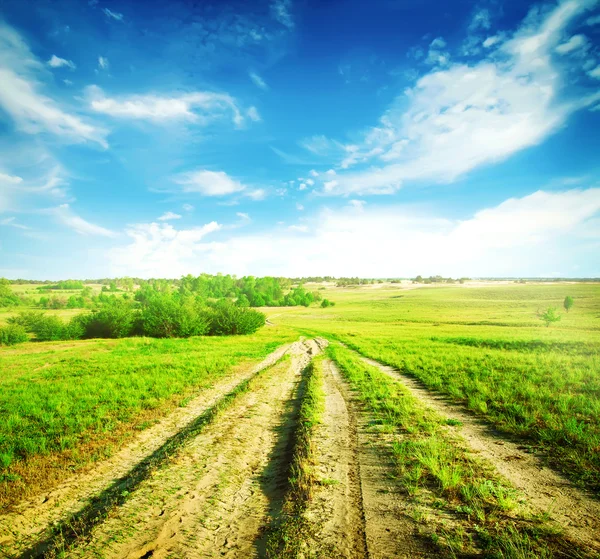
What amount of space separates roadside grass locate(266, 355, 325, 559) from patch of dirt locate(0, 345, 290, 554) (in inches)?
175

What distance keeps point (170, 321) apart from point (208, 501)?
40.3m

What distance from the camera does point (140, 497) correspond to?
6082 millimetres

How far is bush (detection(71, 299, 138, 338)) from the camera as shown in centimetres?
4278

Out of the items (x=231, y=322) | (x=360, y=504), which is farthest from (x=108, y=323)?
(x=360, y=504)

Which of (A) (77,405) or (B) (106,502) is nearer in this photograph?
(B) (106,502)

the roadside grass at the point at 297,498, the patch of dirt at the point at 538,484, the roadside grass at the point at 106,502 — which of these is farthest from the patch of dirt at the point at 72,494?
the patch of dirt at the point at 538,484

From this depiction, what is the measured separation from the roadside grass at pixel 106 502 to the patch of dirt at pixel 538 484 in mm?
6751

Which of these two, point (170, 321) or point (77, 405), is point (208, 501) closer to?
point (77, 405)

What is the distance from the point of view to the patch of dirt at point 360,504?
457 centimetres

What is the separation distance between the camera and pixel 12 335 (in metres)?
38.2

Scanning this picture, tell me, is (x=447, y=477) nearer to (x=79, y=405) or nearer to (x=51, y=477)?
(x=51, y=477)

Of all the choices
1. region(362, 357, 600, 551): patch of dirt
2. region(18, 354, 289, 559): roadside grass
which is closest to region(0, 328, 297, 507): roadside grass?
region(18, 354, 289, 559): roadside grass

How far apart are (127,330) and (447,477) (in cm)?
4850

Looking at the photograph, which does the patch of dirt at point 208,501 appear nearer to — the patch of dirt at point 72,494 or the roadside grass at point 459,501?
the patch of dirt at point 72,494
